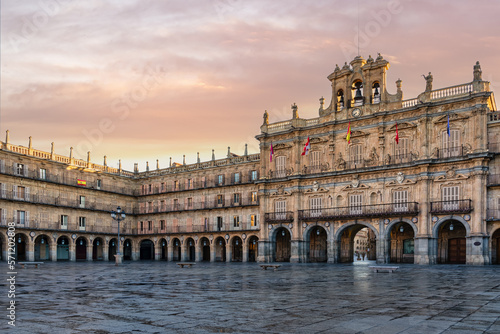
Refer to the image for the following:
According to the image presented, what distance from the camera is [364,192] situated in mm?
43875

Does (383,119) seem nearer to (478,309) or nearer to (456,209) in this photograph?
(456,209)

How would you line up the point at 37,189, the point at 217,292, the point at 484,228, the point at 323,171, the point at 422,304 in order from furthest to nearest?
the point at 37,189 < the point at 323,171 < the point at 484,228 < the point at 217,292 < the point at 422,304

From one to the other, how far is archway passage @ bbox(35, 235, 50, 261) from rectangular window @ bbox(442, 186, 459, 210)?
43.2 metres

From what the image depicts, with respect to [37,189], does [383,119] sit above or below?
above

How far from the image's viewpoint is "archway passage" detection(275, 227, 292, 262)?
169 ft

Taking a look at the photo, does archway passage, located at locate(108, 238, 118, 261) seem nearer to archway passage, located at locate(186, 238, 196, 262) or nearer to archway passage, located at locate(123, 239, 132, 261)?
archway passage, located at locate(123, 239, 132, 261)

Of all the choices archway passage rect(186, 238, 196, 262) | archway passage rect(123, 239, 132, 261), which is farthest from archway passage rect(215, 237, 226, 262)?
archway passage rect(123, 239, 132, 261)

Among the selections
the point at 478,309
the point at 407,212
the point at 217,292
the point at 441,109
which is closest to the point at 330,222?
the point at 407,212

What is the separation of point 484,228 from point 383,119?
1251 centimetres

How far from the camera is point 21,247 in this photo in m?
55.1

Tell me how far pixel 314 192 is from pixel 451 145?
13317 mm

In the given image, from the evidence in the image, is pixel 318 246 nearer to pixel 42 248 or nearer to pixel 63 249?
pixel 63 249

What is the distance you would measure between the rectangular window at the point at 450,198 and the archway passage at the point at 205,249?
3065 centimetres

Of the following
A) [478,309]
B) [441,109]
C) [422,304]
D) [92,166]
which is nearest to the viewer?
[478,309]
